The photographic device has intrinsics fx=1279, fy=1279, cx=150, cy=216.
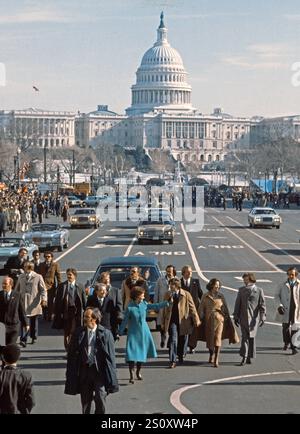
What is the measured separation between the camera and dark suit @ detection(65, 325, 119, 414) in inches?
526

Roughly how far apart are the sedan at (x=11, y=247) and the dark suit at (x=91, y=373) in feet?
68.0

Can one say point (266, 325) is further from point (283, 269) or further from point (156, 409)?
point (283, 269)

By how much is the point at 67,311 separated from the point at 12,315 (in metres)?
1.12

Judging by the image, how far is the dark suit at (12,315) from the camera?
18188 mm

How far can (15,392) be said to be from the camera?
37.4ft

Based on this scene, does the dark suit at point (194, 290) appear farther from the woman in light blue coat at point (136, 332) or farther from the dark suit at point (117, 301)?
the woman in light blue coat at point (136, 332)

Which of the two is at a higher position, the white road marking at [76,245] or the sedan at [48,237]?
the sedan at [48,237]

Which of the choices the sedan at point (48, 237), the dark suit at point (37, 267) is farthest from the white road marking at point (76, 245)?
the dark suit at point (37, 267)

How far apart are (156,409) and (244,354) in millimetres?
4107

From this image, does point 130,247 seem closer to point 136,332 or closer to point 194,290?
point 194,290

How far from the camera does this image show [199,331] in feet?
61.7

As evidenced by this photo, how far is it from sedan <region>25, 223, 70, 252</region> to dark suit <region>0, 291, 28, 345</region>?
2503cm

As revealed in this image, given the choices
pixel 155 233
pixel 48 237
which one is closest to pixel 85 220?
pixel 155 233
